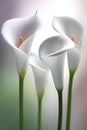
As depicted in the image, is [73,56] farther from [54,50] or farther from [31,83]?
[31,83]

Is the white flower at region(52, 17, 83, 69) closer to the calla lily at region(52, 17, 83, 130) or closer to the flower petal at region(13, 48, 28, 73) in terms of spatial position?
the calla lily at region(52, 17, 83, 130)

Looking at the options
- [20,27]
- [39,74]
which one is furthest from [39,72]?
[20,27]

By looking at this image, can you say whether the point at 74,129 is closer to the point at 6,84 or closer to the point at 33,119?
the point at 33,119

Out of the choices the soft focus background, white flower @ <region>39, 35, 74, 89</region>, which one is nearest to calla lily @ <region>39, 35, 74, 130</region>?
white flower @ <region>39, 35, 74, 89</region>

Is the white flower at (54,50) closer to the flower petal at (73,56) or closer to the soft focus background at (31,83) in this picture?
the flower petal at (73,56)

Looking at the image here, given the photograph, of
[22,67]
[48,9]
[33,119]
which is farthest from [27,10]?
[33,119]

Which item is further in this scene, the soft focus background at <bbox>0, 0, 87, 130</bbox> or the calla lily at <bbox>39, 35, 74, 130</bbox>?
the soft focus background at <bbox>0, 0, 87, 130</bbox>
